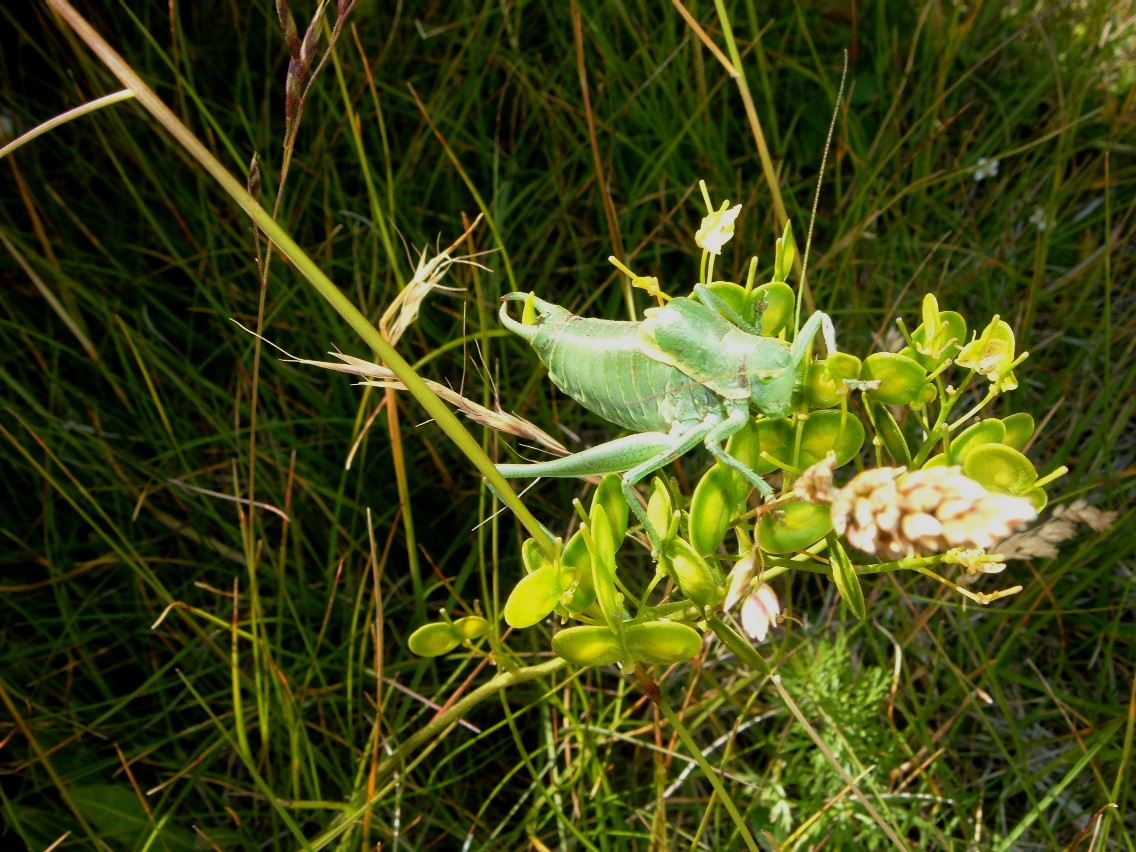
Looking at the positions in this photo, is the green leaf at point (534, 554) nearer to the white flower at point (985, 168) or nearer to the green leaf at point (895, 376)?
the green leaf at point (895, 376)

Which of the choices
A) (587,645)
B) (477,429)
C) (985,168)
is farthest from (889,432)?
(985,168)

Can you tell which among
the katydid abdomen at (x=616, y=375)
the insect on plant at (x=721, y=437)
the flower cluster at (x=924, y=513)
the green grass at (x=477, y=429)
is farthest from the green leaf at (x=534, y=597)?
the green grass at (x=477, y=429)

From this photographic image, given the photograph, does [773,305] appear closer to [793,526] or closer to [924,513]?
[793,526]

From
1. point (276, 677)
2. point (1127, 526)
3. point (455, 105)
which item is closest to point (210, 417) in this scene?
point (276, 677)

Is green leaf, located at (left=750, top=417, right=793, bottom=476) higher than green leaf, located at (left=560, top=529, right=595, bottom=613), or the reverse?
green leaf, located at (left=750, top=417, right=793, bottom=476)

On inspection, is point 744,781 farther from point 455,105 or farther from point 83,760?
point 455,105

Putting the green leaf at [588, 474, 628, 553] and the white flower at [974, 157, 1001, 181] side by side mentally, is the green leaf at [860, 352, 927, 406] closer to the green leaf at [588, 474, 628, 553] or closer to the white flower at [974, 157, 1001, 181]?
the green leaf at [588, 474, 628, 553]

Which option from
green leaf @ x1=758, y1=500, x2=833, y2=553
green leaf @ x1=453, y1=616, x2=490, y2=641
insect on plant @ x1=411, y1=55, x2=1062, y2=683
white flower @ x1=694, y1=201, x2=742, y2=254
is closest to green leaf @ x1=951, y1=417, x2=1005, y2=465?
insect on plant @ x1=411, y1=55, x2=1062, y2=683

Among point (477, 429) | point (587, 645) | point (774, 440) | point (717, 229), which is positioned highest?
point (717, 229)
